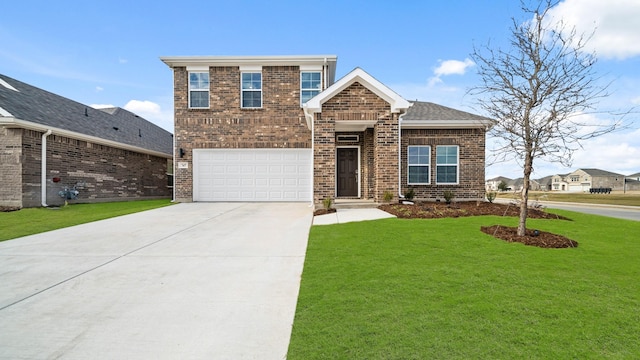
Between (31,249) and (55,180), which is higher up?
(55,180)

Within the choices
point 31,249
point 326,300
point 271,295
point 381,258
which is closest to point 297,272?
point 271,295

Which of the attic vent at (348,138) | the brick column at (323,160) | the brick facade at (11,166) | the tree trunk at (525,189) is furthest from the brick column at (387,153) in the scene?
the brick facade at (11,166)

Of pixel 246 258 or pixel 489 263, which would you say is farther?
pixel 246 258

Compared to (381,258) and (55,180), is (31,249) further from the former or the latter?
(55,180)

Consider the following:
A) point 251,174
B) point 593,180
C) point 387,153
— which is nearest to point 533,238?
point 387,153

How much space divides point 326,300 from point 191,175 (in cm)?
1244

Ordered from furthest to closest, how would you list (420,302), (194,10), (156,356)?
(194,10)
(420,302)
(156,356)

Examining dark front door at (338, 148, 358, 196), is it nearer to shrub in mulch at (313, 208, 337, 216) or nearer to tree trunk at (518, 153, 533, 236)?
shrub in mulch at (313, 208, 337, 216)

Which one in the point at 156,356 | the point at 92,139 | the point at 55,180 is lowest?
the point at 156,356

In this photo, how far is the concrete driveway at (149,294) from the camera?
2.74m

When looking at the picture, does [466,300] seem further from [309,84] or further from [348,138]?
[309,84]

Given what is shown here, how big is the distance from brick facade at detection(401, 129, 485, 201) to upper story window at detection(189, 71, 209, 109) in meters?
9.79

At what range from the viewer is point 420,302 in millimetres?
3287

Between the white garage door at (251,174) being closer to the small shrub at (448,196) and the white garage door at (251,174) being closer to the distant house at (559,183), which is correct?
the small shrub at (448,196)
